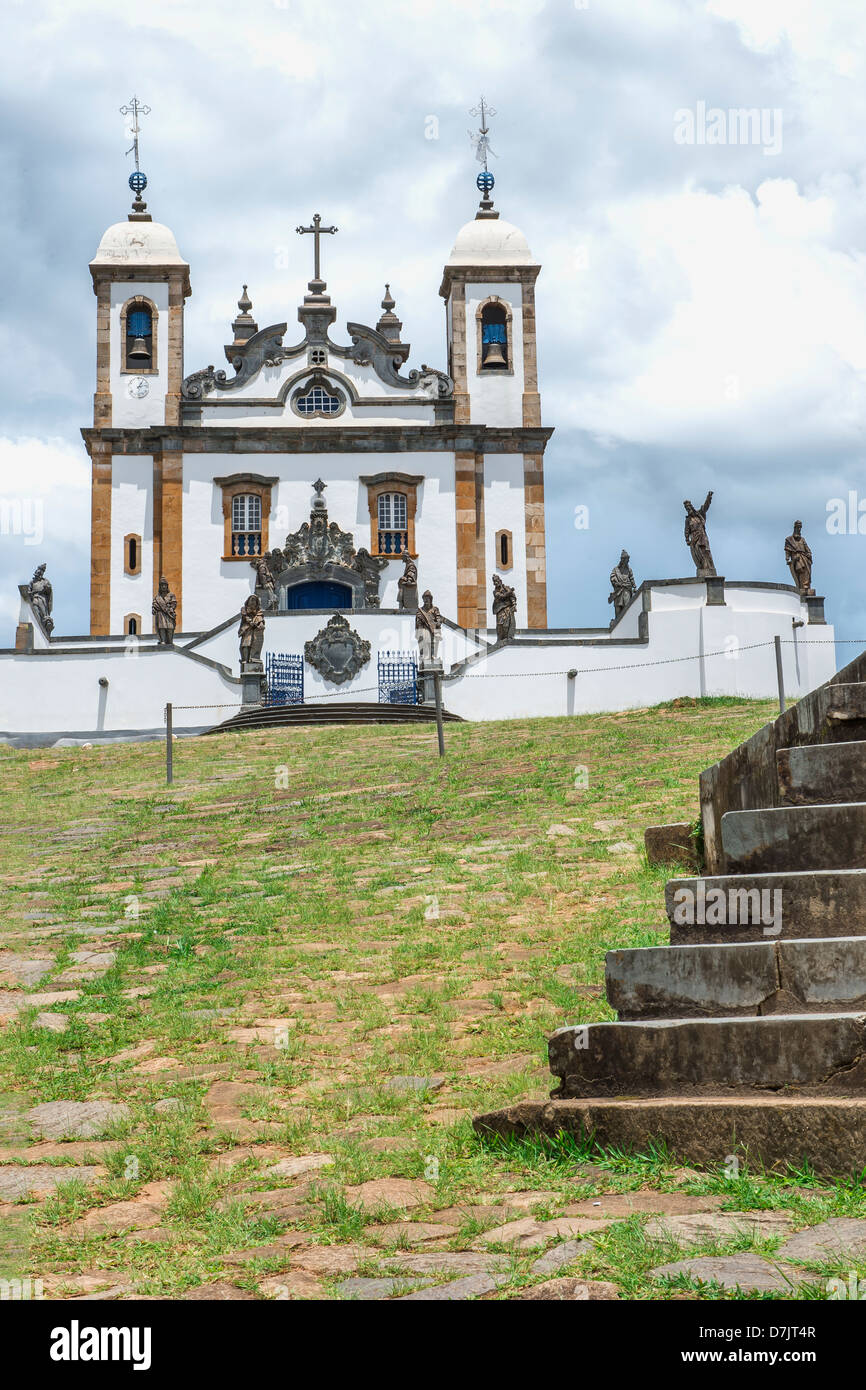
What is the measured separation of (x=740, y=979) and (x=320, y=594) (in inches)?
1282

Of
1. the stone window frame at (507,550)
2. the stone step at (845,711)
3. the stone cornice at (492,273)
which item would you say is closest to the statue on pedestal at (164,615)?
the stone window frame at (507,550)

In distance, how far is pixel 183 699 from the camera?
2970 cm

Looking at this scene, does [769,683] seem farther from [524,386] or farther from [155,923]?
[155,923]

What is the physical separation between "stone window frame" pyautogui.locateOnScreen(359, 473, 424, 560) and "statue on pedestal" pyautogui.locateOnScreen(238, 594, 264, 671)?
8.89m

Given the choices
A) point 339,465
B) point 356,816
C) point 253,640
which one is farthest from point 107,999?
point 339,465

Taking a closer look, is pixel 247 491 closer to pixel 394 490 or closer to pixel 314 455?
pixel 314 455

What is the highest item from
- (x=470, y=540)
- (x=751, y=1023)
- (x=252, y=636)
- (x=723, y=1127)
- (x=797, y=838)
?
(x=470, y=540)

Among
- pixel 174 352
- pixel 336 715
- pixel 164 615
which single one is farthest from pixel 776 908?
pixel 174 352

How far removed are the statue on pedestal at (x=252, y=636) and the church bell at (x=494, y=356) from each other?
13.3m

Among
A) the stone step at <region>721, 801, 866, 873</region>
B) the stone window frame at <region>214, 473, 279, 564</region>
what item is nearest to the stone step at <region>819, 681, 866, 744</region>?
the stone step at <region>721, 801, 866, 873</region>

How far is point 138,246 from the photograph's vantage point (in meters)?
40.1

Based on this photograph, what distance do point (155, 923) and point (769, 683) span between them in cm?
2154

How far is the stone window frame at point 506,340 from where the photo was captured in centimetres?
3956

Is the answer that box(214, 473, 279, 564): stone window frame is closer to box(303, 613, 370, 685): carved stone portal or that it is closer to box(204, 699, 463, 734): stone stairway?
box(303, 613, 370, 685): carved stone portal
